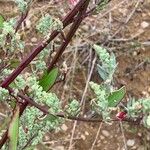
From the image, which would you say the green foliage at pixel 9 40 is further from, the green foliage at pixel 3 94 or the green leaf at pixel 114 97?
the green leaf at pixel 114 97

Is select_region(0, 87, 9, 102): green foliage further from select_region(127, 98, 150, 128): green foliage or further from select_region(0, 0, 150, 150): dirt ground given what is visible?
select_region(0, 0, 150, 150): dirt ground

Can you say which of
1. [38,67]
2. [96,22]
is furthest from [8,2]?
[38,67]

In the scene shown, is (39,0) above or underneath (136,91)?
above

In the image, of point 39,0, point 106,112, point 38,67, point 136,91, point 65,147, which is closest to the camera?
point 106,112

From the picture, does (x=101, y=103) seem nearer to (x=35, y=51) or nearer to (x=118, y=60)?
(x=35, y=51)

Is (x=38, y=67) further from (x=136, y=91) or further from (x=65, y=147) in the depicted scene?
(x=136, y=91)

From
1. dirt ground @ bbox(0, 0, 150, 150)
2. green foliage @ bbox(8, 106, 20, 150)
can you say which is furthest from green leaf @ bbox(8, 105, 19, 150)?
dirt ground @ bbox(0, 0, 150, 150)

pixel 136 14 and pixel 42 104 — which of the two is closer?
pixel 42 104

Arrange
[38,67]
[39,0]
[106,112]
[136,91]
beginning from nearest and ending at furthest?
[106,112]
[38,67]
[136,91]
[39,0]
